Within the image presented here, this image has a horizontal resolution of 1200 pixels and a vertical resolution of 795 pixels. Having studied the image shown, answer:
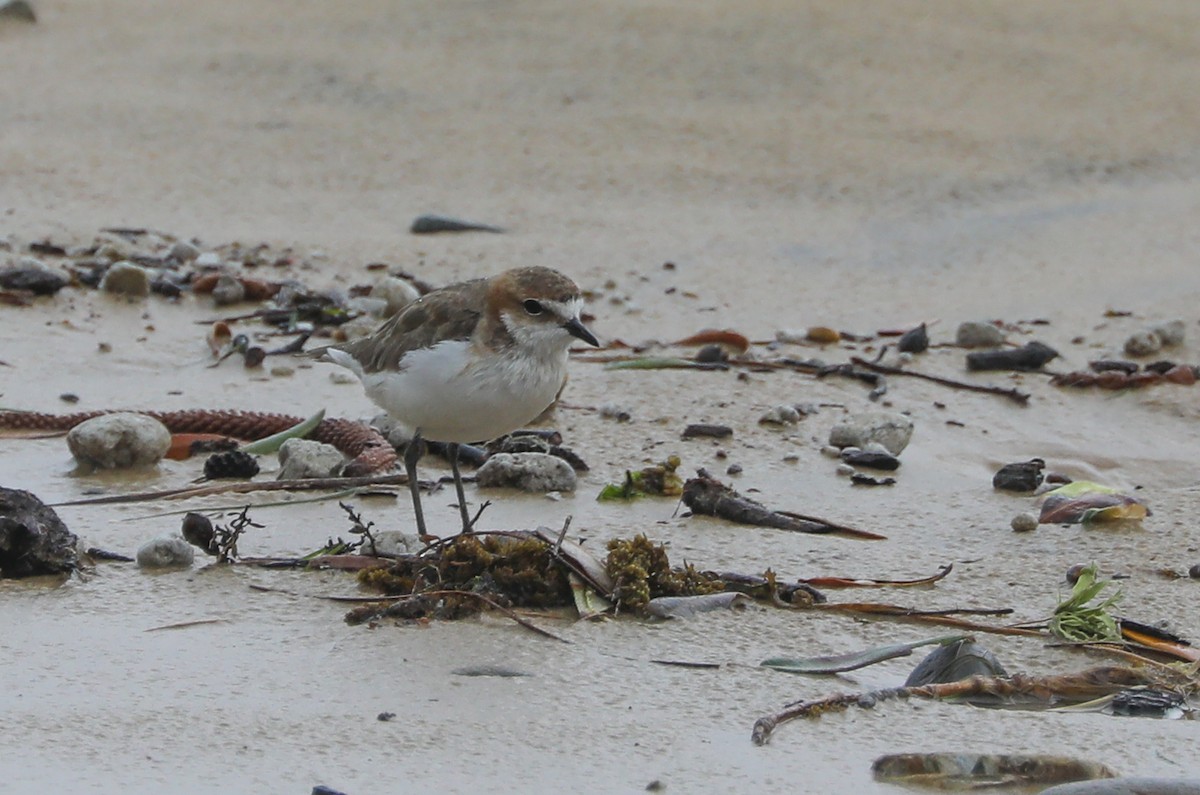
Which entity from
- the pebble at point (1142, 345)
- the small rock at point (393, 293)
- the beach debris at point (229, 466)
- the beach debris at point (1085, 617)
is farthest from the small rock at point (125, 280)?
the beach debris at point (1085, 617)

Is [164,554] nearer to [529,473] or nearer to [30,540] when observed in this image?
[30,540]

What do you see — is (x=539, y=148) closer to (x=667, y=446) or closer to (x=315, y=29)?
(x=315, y=29)

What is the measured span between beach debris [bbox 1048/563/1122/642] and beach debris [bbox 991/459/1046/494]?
1.25m

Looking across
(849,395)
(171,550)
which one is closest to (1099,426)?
(849,395)

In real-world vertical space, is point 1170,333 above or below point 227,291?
above

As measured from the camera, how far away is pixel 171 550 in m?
3.89

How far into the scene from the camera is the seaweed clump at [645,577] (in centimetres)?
366

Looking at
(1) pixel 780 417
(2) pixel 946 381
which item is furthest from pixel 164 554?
(2) pixel 946 381

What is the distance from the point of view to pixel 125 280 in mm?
6871

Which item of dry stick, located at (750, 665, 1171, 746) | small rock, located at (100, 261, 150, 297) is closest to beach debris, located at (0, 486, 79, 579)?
dry stick, located at (750, 665, 1171, 746)

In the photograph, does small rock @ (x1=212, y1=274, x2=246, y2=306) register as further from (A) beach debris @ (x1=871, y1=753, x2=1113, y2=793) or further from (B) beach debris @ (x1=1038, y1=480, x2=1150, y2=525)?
(A) beach debris @ (x1=871, y1=753, x2=1113, y2=793)

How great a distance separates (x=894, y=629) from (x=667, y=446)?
1.82 metres

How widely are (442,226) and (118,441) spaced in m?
3.65

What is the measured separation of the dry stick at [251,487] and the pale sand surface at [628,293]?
0.10 metres
